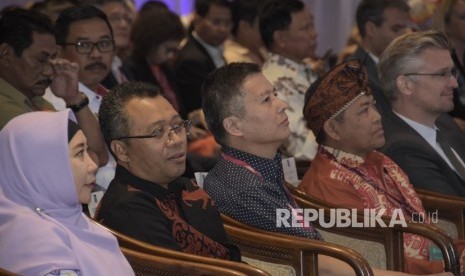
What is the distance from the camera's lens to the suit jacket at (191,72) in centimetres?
666

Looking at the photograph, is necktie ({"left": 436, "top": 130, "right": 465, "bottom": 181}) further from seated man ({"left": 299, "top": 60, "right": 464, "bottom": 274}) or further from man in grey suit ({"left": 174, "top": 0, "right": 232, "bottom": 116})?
man in grey suit ({"left": 174, "top": 0, "right": 232, "bottom": 116})

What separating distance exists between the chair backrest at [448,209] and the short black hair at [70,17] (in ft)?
5.07

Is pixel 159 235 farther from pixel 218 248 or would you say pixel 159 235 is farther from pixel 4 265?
pixel 4 265

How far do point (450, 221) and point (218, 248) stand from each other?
1311mm

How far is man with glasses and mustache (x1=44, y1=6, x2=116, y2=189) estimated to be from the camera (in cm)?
462

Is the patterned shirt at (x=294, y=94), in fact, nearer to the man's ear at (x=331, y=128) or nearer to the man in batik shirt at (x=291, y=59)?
the man in batik shirt at (x=291, y=59)

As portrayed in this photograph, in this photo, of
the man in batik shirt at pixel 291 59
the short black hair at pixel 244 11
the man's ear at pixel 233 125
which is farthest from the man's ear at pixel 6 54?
Result: the short black hair at pixel 244 11

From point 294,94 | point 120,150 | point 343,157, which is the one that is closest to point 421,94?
point 343,157

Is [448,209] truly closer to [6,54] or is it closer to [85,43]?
[85,43]

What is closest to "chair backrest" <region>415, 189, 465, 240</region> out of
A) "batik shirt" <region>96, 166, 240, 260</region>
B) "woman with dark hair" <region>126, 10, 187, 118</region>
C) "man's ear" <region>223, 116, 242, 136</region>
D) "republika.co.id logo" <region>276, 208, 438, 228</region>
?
"republika.co.id logo" <region>276, 208, 438, 228</region>

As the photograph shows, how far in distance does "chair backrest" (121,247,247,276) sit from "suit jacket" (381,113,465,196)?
67.6 inches

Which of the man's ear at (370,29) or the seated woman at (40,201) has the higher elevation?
the seated woman at (40,201)

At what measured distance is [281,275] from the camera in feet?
11.3

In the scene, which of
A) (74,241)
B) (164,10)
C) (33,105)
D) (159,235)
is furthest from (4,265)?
(164,10)
